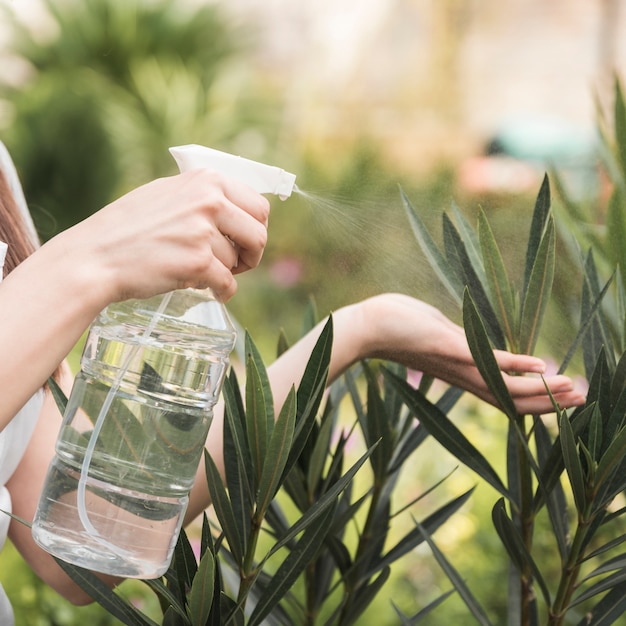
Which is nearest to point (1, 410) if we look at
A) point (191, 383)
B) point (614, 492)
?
point (191, 383)

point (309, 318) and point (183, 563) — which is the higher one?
point (309, 318)

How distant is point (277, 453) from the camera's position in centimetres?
88

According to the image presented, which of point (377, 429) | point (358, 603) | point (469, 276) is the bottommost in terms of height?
point (358, 603)

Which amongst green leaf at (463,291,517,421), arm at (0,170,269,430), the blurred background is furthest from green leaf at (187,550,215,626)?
the blurred background

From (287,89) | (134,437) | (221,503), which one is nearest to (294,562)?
(221,503)

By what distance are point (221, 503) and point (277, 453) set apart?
95 millimetres

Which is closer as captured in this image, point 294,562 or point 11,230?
point 294,562

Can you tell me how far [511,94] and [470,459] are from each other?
6333 mm

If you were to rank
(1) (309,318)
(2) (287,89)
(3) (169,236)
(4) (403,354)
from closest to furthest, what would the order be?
(3) (169,236) < (4) (403,354) < (1) (309,318) < (2) (287,89)

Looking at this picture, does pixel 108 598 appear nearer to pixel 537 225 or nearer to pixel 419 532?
pixel 419 532

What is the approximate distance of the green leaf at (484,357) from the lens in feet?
3.01

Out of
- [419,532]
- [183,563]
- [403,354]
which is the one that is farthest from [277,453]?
[419,532]

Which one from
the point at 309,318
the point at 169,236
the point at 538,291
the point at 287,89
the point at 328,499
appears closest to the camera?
the point at 169,236

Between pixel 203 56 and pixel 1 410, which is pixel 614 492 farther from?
pixel 203 56
